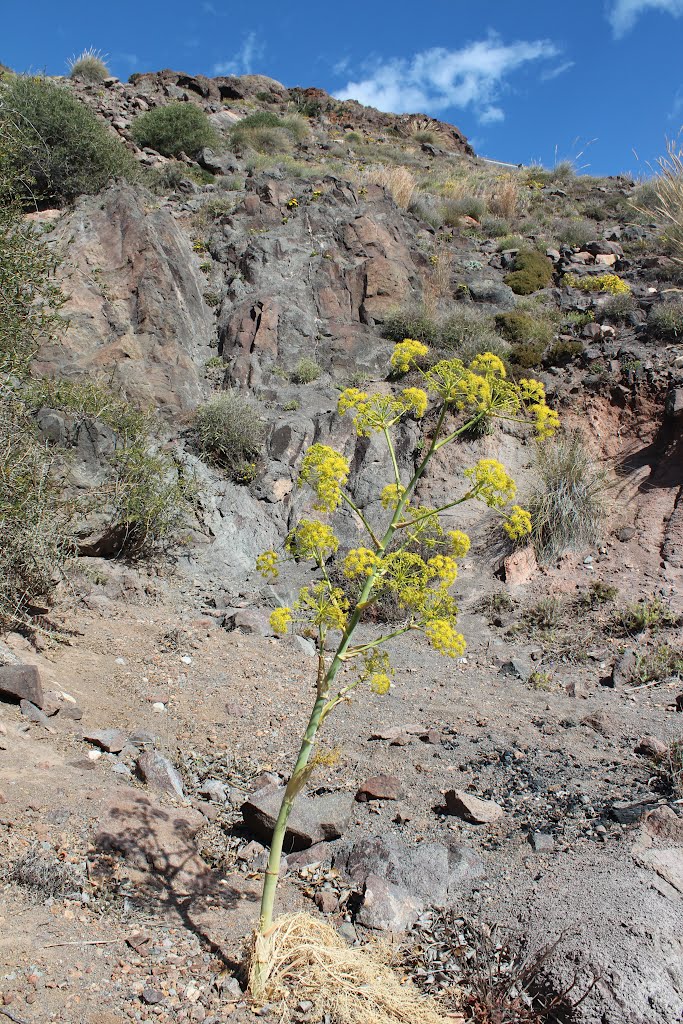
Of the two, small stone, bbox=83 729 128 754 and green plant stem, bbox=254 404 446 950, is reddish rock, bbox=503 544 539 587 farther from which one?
green plant stem, bbox=254 404 446 950

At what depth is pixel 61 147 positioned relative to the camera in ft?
37.4

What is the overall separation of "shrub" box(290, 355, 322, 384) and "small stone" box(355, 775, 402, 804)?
25.4 feet

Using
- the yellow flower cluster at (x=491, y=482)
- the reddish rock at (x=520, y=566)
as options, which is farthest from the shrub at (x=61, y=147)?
the yellow flower cluster at (x=491, y=482)

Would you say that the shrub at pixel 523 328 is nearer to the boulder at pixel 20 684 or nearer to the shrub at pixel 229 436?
the shrub at pixel 229 436

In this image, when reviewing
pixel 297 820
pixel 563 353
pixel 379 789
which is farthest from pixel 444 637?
pixel 563 353

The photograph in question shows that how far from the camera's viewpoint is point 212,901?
3107 mm

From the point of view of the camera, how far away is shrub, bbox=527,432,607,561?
826 centimetres

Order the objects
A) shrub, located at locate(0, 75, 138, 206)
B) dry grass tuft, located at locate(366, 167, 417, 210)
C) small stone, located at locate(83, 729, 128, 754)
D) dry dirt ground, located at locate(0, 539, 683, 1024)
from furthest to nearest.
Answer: dry grass tuft, located at locate(366, 167, 417, 210)
shrub, located at locate(0, 75, 138, 206)
small stone, located at locate(83, 729, 128, 754)
dry dirt ground, located at locate(0, 539, 683, 1024)

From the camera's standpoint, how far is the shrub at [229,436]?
29.8 ft

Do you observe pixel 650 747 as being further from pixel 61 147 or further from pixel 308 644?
pixel 61 147

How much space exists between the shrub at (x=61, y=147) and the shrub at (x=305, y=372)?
4886mm

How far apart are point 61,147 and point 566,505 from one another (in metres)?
10.5

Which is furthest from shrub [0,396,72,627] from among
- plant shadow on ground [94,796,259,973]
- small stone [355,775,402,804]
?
small stone [355,775,402,804]

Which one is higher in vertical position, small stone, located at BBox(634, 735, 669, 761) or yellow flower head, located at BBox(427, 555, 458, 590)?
yellow flower head, located at BBox(427, 555, 458, 590)
